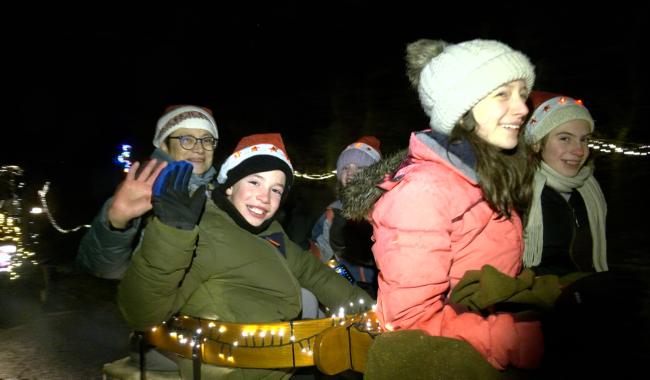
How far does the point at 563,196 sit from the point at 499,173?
4.31 ft

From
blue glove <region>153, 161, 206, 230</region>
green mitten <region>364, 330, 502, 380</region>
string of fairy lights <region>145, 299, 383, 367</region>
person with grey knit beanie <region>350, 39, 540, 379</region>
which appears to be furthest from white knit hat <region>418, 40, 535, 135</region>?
blue glove <region>153, 161, 206, 230</region>

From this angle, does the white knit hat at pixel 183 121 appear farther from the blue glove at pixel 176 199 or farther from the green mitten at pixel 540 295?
the green mitten at pixel 540 295

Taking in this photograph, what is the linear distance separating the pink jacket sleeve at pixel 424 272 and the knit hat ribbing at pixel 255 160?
105 centimetres

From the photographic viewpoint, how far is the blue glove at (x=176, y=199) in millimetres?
1888

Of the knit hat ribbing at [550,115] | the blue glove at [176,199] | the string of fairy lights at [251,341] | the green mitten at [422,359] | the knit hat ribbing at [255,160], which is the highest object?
the knit hat ribbing at [550,115]

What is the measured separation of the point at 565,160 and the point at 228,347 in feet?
7.08

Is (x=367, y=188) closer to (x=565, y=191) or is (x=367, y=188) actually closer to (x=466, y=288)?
(x=466, y=288)

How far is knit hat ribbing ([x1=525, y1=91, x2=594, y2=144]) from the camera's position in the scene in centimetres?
287

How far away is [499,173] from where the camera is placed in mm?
1742

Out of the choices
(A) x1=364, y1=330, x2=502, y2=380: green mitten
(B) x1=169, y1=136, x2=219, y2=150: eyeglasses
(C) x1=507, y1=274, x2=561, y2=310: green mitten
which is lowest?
(A) x1=364, y1=330, x2=502, y2=380: green mitten

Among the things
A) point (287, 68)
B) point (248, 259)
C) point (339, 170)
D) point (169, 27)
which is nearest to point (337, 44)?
point (287, 68)

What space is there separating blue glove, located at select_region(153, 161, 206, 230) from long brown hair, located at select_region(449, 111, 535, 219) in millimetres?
1039

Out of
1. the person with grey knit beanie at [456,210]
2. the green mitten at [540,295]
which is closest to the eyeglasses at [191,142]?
the person with grey knit beanie at [456,210]

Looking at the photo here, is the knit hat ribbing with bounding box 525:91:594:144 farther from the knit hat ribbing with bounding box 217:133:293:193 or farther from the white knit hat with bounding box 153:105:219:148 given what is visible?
the white knit hat with bounding box 153:105:219:148
